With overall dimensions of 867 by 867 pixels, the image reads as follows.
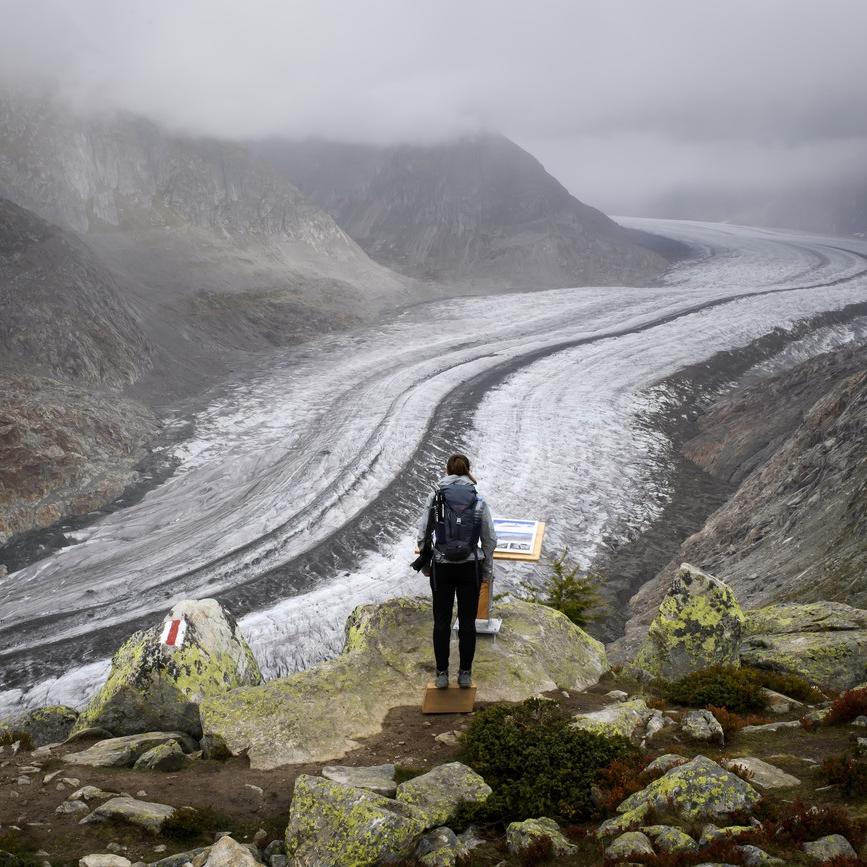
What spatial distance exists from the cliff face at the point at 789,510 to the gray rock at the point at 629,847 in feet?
27.1

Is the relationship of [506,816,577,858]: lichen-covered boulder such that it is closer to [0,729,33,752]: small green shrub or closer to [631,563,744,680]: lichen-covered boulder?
[631,563,744,680]: lichen-covered boulder

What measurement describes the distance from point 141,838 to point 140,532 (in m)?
17.9

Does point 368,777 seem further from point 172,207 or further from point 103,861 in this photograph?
point 172,207

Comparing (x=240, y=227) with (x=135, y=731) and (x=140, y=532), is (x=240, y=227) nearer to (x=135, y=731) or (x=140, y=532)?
(x=140, y=532)

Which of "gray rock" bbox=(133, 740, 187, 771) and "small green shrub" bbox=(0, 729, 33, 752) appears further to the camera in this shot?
"small green shrub" bbox=(0, 729, 33, 752)

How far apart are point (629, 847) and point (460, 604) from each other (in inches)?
137

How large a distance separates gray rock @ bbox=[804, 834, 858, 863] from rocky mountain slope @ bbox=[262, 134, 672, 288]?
59.5m

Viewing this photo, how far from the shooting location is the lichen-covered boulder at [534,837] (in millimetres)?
5043

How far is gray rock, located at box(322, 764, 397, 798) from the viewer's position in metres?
5.95

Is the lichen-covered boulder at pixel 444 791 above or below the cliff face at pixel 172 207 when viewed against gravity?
below

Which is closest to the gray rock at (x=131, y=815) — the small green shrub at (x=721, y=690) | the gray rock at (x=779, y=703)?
the small green shrub at (x=721, y=690)

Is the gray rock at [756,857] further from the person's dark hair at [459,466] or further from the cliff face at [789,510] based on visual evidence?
the cliff face at [789,510]

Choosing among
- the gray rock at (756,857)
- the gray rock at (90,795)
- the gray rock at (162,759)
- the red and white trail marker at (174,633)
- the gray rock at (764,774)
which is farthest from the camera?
the red and white trail marker at (174,633)

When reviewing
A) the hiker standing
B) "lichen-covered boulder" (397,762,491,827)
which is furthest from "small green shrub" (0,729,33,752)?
"lichen-covered boulder" (397,762,491,827)
